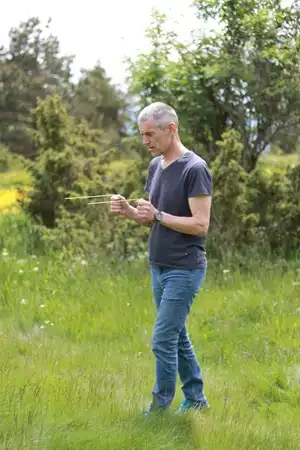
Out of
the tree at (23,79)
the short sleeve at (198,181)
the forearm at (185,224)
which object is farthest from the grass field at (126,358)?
the tree at (23,79)

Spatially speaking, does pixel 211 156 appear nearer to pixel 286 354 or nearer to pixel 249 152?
pixel 249 152

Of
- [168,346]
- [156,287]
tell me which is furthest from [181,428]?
[156,287]

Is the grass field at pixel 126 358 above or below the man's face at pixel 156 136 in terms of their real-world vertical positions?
below

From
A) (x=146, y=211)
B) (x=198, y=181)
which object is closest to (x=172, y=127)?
(x=198, y=181)

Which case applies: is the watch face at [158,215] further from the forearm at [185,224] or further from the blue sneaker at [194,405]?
the blue sneaker at [194,405]

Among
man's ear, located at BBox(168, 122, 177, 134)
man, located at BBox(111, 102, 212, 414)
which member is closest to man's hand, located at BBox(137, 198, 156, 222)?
man, located at BBox(111, 102, 212, 414)

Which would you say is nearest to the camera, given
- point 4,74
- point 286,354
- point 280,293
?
point 286,354

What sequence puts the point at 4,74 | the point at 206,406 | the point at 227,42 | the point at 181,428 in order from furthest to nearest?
the point at 4,74 < the point at 227,42 < the point at 206,406 < the point at 181,428

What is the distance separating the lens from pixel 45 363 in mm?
5488

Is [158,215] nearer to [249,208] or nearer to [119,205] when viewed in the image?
[119,205]

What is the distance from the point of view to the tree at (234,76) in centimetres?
1021

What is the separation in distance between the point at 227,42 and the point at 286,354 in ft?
18.4

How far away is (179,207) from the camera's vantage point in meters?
4.28

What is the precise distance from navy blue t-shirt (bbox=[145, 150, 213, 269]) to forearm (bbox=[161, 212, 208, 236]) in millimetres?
108
